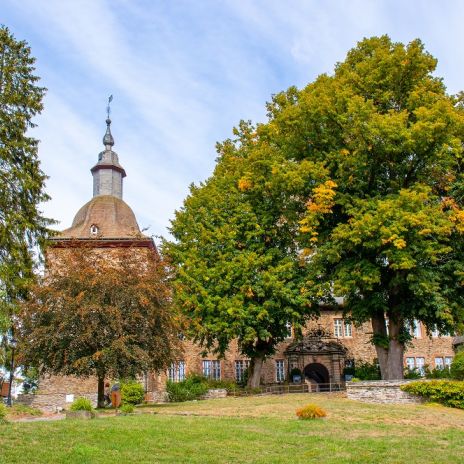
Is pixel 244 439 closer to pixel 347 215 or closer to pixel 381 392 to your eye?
pixel 381 392

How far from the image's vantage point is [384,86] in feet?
83.7

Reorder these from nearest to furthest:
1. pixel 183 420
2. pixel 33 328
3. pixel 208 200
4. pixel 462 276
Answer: pixel 183 420, pixel 33 328, pixel 462 276, pixel 208 200

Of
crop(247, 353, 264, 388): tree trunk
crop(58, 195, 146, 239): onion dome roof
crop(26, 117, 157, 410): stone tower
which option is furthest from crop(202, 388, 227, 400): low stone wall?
crop(58, 195, 146, 239): onion dome roof

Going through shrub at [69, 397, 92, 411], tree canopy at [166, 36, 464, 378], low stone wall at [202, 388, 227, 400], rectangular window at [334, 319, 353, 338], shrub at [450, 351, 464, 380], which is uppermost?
tree canopy at [166, 36, 464, 378]

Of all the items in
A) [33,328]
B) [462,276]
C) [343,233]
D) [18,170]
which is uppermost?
[18,170]

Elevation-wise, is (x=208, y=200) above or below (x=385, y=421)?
above

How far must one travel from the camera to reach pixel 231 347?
3906 centimetres

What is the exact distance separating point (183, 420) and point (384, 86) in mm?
16026

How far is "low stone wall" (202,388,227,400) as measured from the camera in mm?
29906

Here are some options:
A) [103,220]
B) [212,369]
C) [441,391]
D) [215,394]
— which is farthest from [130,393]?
[103,220]

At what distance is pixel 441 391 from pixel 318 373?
1939 centimetres

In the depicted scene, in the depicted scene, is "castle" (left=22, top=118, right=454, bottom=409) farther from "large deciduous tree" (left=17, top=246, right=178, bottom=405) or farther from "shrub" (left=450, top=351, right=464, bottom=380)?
"large deciduous tree" (left=17, top=246, right=178, bottom=405)

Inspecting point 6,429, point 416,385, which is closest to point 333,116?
point 416,385

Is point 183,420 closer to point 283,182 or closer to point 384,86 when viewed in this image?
point 283,182
